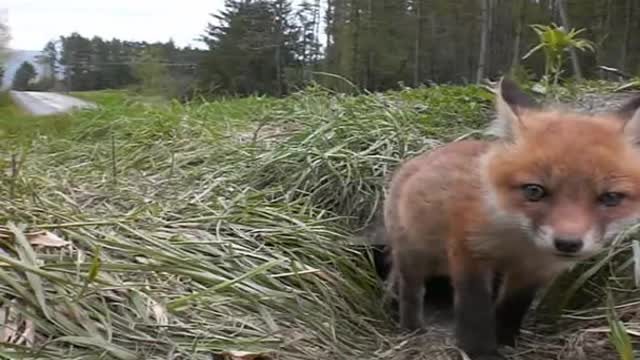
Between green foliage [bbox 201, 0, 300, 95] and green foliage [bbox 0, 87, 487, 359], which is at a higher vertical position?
green foliage [bbox 201, 0, 300, 95]

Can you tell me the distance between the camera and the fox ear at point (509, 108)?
2.22 m

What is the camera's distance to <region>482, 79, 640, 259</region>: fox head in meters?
1.96

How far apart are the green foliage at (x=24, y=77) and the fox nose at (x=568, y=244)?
309 centimetres

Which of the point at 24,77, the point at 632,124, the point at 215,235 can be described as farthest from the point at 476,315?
the point at 24,77

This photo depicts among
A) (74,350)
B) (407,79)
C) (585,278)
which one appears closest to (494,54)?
(407,79)

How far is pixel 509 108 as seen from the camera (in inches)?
89.8

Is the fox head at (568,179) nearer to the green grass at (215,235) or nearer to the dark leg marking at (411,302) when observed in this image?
the green grass at (215,235)

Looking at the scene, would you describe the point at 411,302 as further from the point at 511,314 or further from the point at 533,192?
the point at 533,192

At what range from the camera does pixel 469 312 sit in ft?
7.52

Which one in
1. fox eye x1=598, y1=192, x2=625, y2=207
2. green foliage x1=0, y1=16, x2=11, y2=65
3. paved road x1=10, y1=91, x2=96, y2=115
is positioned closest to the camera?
fox eye x1=598, y1=192, x2=625, y2=207

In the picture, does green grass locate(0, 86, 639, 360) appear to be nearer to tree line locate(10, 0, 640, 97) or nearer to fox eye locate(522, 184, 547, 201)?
fox eye locate(522, 184, 547, 201)

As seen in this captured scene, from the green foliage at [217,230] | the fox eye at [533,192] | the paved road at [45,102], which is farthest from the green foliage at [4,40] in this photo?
the fox eye at [533,192]

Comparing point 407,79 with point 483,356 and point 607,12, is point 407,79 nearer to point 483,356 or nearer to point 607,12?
point 607,12

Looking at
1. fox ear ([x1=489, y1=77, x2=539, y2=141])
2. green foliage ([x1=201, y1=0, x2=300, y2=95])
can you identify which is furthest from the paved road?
fox ear ([x1=489, y1=77, x2=539, y2=141])
